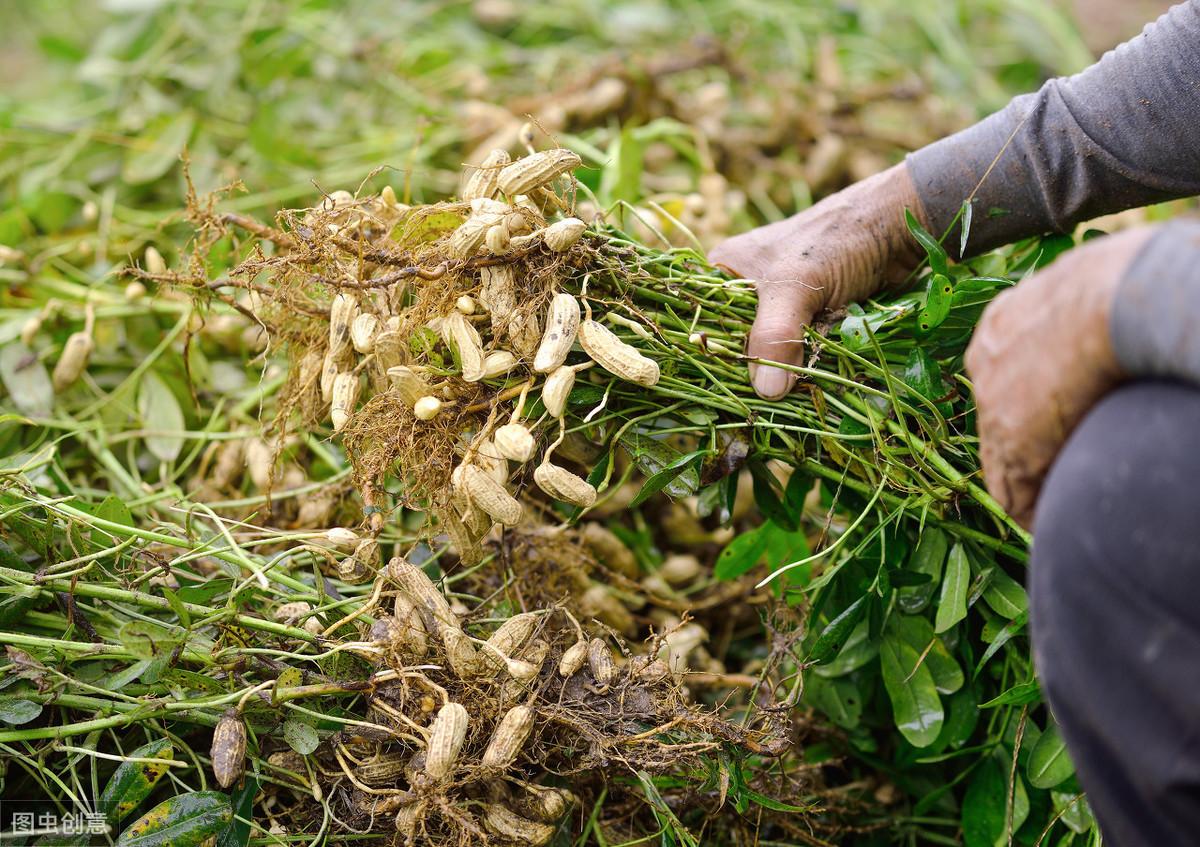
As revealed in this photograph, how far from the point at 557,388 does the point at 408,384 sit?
15cm

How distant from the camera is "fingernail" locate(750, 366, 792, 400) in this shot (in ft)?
3.36

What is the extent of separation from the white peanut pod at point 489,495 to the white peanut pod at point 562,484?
0.12 feet

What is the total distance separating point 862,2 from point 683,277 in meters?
1.92

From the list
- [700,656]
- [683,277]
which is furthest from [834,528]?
[683,277]

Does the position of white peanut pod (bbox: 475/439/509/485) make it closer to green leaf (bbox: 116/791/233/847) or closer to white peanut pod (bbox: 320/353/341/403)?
white peanut pod (bbox: 320/353/341/403)

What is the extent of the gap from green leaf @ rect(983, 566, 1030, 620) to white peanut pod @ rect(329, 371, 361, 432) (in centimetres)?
73

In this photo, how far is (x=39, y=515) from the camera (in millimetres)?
1076

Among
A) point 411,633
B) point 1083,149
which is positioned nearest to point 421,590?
point 411,633

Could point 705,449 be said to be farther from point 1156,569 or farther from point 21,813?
point 21,813

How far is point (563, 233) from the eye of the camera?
95cm

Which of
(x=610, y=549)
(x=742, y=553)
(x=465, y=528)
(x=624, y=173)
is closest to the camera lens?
(x=465, y=528)

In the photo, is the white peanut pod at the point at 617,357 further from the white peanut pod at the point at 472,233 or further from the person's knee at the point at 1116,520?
the person's knee at the point at 1116,520

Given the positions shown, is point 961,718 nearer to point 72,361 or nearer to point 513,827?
point 513,827

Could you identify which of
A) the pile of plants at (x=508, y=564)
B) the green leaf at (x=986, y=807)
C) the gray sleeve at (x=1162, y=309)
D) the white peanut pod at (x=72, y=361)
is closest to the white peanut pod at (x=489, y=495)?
the pile of plants at (x=508, y=564)
